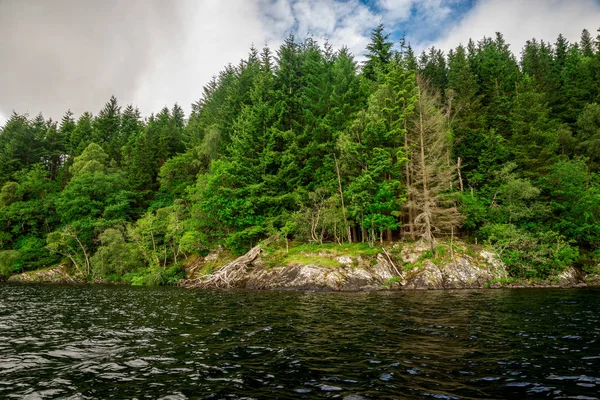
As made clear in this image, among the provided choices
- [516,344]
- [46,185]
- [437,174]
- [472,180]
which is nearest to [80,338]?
[516,344]

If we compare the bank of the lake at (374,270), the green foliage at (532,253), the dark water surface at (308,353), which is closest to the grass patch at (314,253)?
the bank of the lake at (374,270)

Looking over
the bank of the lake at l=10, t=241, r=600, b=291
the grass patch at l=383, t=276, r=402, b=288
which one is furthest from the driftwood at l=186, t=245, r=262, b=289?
the grass patch at l=383, t=276, r=402, b=288

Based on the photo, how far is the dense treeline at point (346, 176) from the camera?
2992 centimetres

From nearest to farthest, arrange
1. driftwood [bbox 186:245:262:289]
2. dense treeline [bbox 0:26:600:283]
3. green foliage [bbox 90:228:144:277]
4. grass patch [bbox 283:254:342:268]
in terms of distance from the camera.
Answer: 1. grass patch [bbox 283:254:342:268]
2. driftwood [bbox 186:245:262:289]
3. dense treeline [bbox 0:26:600:283]
4. green foliage [bbox 90:228:144:277]

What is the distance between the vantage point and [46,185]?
5562 cm

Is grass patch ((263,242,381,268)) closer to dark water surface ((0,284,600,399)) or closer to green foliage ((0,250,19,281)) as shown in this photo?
dark water surface ((0,284,600,399))

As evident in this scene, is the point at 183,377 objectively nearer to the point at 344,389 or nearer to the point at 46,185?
the point at 344,389

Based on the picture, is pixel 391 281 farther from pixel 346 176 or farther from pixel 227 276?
pixel 227 276

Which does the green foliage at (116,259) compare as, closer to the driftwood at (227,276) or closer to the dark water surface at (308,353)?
the driftwood at (227,276)

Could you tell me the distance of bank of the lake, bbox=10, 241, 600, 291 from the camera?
24.6 metres

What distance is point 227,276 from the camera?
96.3 feet

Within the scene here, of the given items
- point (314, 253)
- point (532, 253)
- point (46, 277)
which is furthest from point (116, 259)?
point (532, 253)

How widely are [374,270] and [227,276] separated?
1378 centimetres

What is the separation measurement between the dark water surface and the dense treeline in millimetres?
16750
